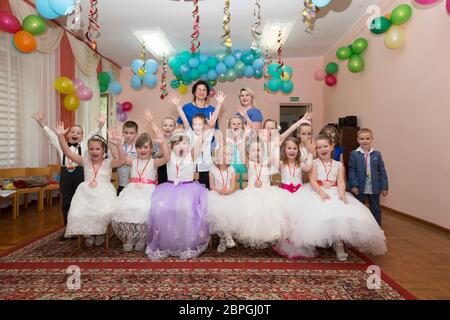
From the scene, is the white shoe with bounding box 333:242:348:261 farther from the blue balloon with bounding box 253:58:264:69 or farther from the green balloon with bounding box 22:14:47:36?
the green balloon with bounding box 22:14:47:36

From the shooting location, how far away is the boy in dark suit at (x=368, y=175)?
3686mm

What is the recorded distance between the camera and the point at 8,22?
4488 mm

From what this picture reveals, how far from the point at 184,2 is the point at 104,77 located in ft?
10.9

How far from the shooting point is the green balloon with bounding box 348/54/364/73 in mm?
6141

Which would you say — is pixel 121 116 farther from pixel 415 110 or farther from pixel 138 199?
pixel 415 110

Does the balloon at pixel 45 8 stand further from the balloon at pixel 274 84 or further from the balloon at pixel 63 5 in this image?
the balloon at pixel 274 84

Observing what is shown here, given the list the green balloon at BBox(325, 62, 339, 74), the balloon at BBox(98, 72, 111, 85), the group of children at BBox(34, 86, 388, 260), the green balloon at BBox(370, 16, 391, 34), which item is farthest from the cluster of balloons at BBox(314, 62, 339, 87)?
the balloon at BBox(98, 72, 111, 85)

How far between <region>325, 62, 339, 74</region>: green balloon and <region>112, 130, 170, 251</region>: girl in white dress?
19.0ft

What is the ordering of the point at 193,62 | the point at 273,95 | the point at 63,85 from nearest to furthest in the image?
the point at 63,85, the point at 193,62, the point at 273,95

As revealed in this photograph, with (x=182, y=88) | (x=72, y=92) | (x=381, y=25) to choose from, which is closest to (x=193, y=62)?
(x=182, y=88)

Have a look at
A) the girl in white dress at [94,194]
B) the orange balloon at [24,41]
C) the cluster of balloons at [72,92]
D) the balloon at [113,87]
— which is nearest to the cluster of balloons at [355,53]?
the girl in white dress at [94,194]

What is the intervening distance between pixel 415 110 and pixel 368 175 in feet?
5.20

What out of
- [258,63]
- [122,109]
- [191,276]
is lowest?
[191,276]

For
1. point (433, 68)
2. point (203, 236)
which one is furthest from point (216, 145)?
point (433, 68)
